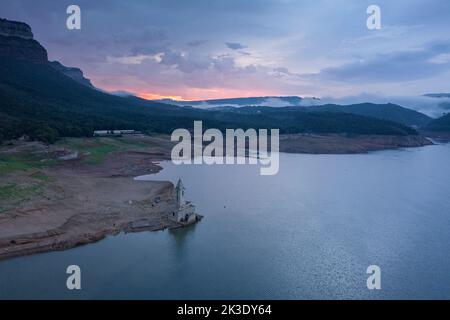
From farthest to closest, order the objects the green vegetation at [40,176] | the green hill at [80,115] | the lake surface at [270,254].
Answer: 1. the green hill at [80,115]
2. the green vegetation at [40,176]
3. the lake surface at [270,254]

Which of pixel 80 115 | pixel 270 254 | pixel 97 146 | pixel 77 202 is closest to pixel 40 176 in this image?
pixel 77 202

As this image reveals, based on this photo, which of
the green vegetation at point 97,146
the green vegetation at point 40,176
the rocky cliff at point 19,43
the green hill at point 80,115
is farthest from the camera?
the rocky cliff at point 19,43

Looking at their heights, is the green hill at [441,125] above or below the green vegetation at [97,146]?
above

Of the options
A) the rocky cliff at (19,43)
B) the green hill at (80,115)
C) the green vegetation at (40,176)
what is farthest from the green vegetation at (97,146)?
the rocky cliff at (19,43)

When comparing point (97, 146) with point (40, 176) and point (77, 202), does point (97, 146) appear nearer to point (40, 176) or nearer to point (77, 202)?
point (40, 176)

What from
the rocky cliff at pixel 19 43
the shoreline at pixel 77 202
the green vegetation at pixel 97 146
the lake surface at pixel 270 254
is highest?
the rocky cliff at pixel 19 43

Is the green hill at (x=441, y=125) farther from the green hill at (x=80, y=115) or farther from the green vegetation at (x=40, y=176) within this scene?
the green vegetation at (x=40, y=176)
